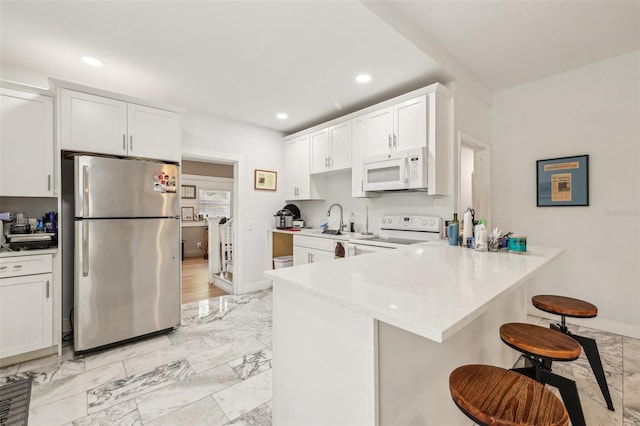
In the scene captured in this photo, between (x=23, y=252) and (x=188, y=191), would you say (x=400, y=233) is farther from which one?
(x=188, y=191)

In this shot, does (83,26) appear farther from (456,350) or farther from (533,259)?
(533,259)

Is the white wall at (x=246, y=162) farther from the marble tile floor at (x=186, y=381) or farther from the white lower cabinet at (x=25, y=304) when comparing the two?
the white lower cabinet at (x=25, y=304)

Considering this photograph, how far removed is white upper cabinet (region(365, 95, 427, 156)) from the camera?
287 centimetres

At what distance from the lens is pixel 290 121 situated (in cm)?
429

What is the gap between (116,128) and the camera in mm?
2627

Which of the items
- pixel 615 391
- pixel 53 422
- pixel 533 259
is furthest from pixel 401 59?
pixel 53 422

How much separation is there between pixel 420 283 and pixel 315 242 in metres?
2.69

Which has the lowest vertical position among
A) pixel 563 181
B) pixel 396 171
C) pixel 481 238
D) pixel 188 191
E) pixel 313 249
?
pixel 313 249

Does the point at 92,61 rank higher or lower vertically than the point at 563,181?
higher

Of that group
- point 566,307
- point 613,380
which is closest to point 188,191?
point 566,307

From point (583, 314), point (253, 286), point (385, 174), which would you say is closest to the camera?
point (583, 314)

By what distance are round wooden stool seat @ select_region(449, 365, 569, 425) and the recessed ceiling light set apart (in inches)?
140

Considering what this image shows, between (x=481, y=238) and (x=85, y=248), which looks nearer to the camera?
(x=481, y=238)

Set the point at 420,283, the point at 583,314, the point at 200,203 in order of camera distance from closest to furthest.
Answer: the point at 420,283
the point at 583,314
the point at 200,203
